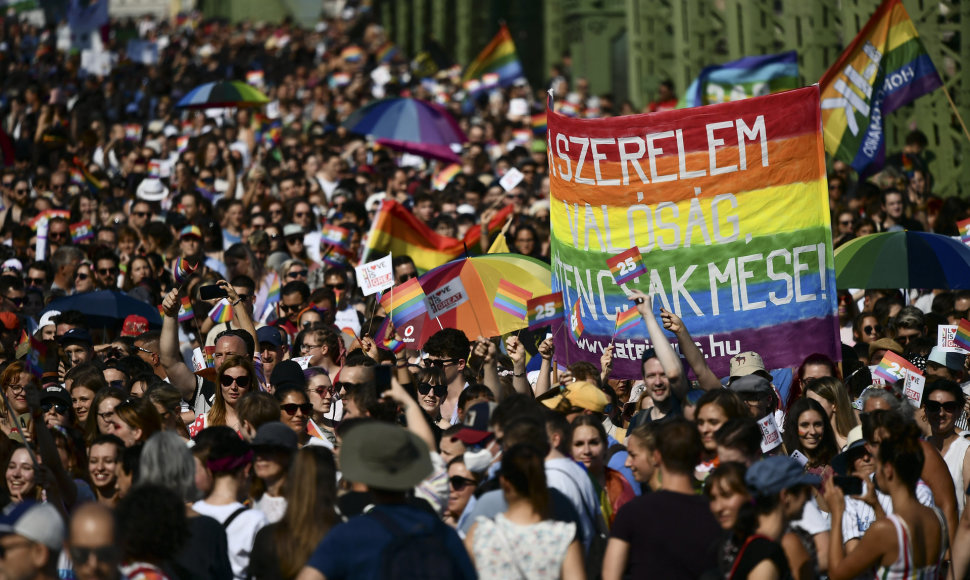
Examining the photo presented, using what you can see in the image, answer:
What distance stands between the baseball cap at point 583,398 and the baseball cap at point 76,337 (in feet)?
13.1

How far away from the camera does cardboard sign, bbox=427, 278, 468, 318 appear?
1021 centimetres

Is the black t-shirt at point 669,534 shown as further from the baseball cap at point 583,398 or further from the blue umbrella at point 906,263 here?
the blue umbrella at point 906,263

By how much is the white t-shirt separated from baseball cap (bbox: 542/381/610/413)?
1.84 meters

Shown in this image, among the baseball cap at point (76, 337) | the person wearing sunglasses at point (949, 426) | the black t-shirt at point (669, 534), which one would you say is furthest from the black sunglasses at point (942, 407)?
the baseball cap at point (76, 337)

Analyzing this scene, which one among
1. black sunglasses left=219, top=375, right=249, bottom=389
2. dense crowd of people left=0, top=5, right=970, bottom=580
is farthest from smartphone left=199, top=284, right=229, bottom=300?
black sunglasses left=219, top=375, right=249, bottom=389

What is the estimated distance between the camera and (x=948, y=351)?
354 inches

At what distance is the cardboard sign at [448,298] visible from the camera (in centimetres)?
1021

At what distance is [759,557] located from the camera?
5.45 m

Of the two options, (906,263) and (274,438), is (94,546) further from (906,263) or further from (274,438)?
(906,263)

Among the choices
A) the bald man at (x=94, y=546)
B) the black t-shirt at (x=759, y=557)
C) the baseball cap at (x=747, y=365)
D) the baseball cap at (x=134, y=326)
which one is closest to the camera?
the bald man at (x=94, y=546)

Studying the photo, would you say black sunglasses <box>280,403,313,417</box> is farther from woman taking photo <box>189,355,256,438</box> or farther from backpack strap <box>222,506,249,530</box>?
backpack strap <box>222,506,249,530</box>

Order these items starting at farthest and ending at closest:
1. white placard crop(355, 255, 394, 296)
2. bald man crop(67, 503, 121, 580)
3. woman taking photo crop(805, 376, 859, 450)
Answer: white placard crop(355, 255, 394, 296) < woman taking photo crop(805, 376, 859, 450) < bald man crop(67, 503, 121, 580)

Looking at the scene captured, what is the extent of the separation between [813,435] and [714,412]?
37.5 inches

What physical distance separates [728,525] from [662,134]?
11.7 feet
